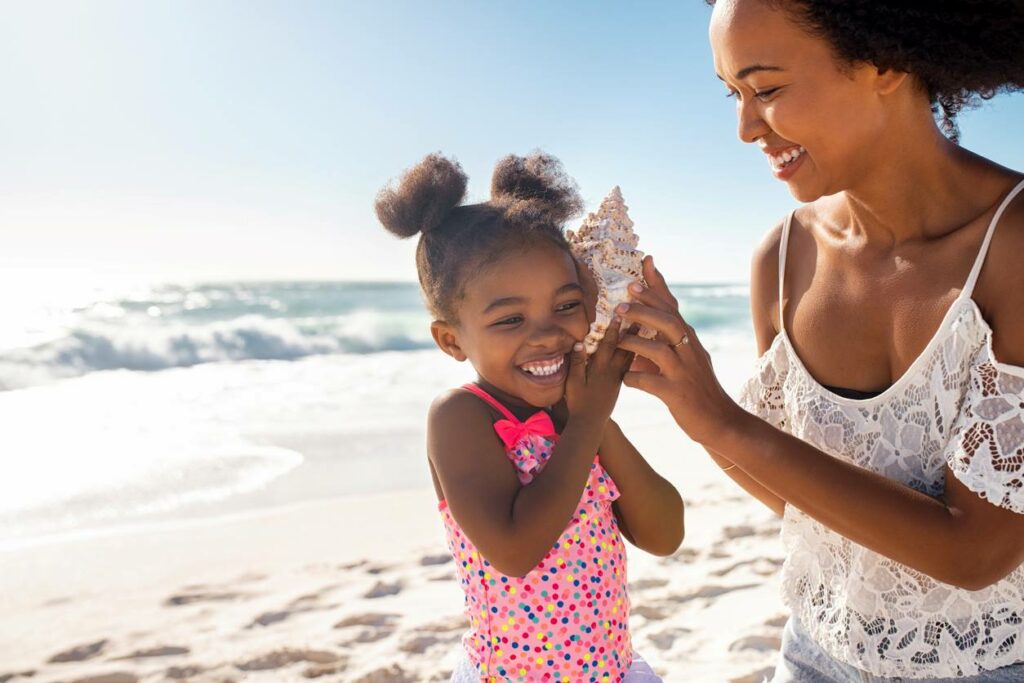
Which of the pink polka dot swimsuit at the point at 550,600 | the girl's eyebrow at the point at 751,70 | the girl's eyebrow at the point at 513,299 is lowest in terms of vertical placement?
the pink polka dot swimsuit at the point at 550,600

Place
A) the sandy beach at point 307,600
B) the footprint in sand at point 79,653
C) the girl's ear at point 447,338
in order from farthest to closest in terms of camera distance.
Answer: the footprint in sand at point 79,653, the sandy beach at point 307,600, the girl's ear at point 447,338

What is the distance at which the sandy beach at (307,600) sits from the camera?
391 cm

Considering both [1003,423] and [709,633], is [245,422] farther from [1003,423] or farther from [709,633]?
[1003,423]

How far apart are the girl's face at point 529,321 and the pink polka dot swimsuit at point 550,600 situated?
90 mm

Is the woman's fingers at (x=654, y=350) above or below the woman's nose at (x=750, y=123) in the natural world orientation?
below

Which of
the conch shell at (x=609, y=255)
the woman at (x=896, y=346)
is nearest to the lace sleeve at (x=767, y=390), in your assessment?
the woman at (x=896, y=346)

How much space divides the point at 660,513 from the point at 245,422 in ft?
23.8

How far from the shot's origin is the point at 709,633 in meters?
4.14

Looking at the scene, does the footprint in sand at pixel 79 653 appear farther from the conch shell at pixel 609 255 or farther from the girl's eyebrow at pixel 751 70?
the girl's eyebrow at pixel 751 70

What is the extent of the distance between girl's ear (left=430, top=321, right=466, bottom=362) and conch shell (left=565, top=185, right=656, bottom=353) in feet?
1.44

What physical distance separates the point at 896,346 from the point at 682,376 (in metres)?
0.58

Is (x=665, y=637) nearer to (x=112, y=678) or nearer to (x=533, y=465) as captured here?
(x=533, y=465)

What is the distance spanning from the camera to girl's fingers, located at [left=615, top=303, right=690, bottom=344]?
206 cm

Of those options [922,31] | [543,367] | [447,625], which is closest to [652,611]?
[447,625]
